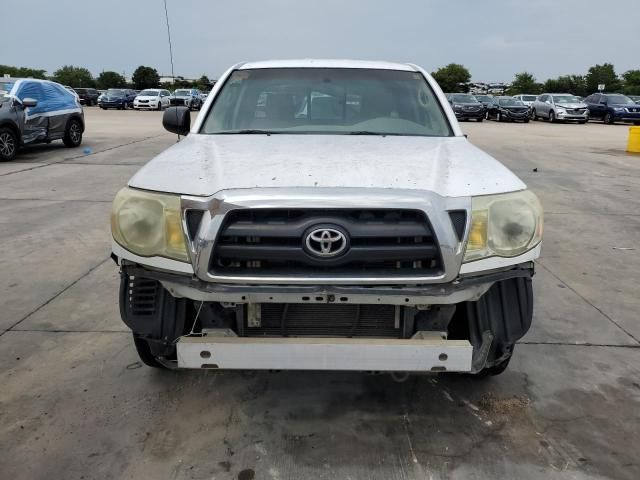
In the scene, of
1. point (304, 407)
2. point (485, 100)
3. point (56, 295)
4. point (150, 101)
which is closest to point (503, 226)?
point (304, 407)

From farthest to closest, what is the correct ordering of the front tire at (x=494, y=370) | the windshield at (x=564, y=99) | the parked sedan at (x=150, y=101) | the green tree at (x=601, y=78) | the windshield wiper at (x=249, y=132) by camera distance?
the green tree at (x=601, y=78) → the parked sedan at (x=150, y=101) → the windshield at (x=564, y=99) → the windshield wiper at (x=249, y=132) → the front tire at (x=494, y=370)

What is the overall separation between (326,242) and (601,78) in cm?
7355

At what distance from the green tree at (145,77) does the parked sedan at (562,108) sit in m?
56.6

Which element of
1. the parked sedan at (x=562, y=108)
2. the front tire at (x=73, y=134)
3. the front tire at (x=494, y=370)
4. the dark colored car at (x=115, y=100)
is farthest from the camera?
the dark colored car at (x=115, y=100)

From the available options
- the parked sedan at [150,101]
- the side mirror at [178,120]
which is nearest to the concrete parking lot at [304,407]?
the side mirror at [178,120]

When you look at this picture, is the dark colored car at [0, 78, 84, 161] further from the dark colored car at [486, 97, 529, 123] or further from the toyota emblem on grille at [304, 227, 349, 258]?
the dark colored car at [486, 97, 529, 123]

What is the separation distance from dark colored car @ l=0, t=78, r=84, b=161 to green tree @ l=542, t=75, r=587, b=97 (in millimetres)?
62966

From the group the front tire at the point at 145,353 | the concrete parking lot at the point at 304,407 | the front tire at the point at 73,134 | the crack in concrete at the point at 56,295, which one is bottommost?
the concrete parking lot at the point at 304,407

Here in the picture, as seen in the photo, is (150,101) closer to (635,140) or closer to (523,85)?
(635,140)

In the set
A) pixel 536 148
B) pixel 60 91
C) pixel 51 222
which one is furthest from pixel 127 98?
pixel 51 222

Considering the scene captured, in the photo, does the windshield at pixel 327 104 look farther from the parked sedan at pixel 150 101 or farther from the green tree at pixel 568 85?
the green tree at pixel 568 85

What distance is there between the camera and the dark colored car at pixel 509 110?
29.5m

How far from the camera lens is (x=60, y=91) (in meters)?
13.6

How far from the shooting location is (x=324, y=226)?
235 centimetres
